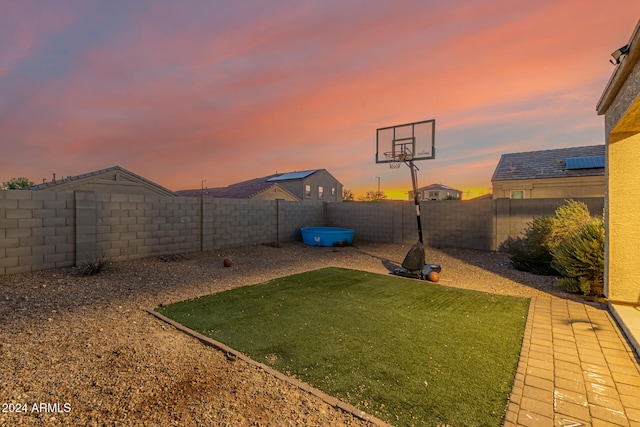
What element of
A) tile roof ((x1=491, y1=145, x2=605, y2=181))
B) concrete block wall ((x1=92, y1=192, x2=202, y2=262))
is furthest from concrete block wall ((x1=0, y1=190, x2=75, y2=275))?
tile roof ((x1=491, y1=145, x2=605, y2=181))

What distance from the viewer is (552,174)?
17656 mm

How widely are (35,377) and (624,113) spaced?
7409 millimetres

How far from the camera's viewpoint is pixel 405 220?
1182 centimetres

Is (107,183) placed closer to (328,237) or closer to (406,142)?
(328,237)

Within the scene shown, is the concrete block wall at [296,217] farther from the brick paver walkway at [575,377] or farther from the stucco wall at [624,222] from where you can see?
the stucco wall at [624,222]

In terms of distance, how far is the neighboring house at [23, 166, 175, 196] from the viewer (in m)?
16.1

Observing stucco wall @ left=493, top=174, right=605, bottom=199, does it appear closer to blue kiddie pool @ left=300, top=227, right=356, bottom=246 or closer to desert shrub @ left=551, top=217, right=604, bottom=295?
blue kiddie pool @ left=300, top=227, right=356, bottom=246

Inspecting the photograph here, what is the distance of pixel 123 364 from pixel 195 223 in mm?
7324

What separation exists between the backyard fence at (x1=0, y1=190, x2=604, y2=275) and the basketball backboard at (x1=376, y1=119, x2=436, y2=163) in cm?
343

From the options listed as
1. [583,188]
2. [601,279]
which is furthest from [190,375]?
[583,188]

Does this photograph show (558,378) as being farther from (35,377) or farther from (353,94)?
(353,94)

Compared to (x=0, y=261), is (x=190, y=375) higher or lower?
lower

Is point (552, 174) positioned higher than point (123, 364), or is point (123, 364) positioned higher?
point (552, 174)

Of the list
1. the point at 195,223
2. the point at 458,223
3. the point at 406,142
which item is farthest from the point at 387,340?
the point at 458,223
